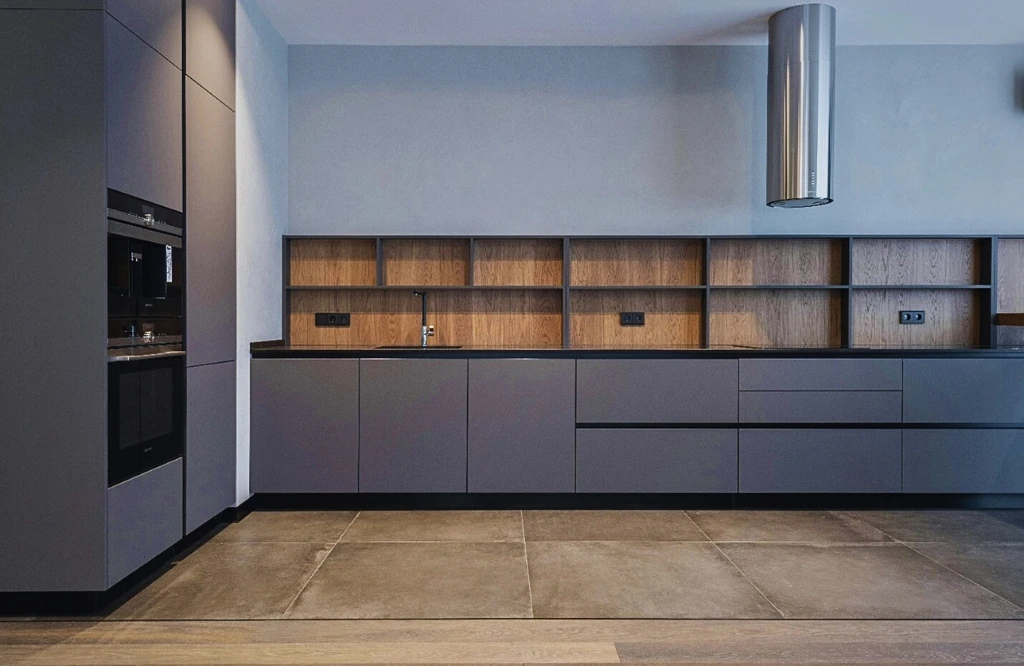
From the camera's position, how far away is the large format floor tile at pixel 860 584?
2.36 m

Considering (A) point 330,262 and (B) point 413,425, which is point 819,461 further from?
(A) point 330,262

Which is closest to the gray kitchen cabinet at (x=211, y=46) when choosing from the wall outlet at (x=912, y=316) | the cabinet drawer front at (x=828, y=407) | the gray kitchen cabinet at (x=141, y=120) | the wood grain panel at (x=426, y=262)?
the gray kitchen cabinet at (x=141, y=120)

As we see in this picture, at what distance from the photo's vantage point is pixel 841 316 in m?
4.14

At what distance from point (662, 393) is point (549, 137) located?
169 cm

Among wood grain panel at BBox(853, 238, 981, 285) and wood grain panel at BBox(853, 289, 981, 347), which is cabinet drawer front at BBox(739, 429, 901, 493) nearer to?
wood grain panel at BBox(853, 289, 981, 347)

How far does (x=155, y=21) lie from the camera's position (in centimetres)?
260

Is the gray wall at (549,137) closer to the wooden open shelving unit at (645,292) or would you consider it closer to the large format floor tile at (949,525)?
the wooden open shelving unit at (645,292)

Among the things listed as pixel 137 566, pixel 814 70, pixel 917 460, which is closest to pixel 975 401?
pixel 917 460

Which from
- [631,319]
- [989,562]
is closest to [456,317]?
[631,319]

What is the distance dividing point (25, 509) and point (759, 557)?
107 inches

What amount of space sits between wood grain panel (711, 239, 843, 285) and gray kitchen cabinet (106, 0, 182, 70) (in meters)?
3.00

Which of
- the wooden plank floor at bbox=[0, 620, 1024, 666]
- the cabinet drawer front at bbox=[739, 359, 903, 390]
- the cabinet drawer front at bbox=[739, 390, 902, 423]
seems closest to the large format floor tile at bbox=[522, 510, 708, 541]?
the cabinet drawer front at bbox=[739, 390, 902, 423]

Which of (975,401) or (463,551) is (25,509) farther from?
(975,401)

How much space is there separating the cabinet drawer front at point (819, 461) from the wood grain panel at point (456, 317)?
132cm
